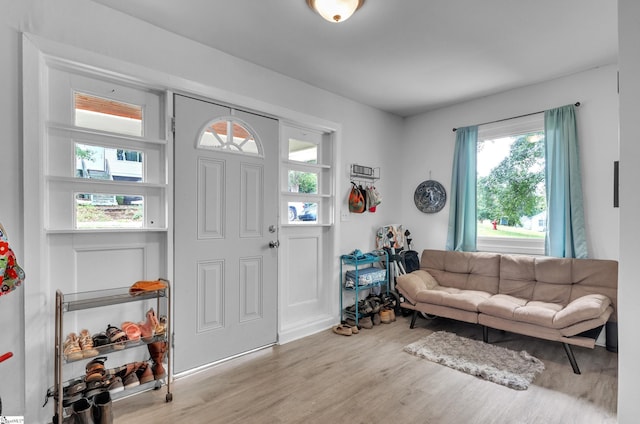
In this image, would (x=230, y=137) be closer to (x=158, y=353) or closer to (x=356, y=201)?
(x=356, y=201)

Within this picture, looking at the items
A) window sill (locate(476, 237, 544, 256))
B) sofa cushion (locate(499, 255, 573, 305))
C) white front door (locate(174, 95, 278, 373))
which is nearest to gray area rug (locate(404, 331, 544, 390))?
sofa cushion (locate(499, 255, 573, 305))

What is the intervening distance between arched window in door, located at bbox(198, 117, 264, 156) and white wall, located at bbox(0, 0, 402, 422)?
19cm

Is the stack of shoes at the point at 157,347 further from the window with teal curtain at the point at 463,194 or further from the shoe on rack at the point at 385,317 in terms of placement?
the window with teal curtain at the point at 463,194

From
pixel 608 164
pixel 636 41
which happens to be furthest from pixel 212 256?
pixel 608 164

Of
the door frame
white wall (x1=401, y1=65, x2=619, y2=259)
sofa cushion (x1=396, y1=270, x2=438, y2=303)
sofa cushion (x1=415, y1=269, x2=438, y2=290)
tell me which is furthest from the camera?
sofa cushion (x1=415, y1=269, x2=438, y2=290)

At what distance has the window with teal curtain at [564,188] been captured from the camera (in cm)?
321

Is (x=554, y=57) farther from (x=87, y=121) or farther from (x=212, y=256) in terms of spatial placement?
(x=87, y=121)

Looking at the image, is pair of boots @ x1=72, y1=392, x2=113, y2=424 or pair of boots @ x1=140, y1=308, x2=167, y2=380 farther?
pair of boots @ x1=140, y1=308, x2=167, y2=380

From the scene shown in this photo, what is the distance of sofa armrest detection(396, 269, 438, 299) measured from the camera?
3554 mm

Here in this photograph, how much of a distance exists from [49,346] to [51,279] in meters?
0.40

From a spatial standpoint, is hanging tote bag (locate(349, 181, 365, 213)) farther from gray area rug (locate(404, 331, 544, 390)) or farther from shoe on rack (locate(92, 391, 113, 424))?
shoe on rack (locate(92, 391, 113, 424))

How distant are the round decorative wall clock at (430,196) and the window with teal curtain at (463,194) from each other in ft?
0.54

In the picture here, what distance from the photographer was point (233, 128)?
2.92 metres

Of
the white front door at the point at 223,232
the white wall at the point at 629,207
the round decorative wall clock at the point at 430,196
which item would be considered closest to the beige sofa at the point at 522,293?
the round decorative wall clock at the point at 430,196
